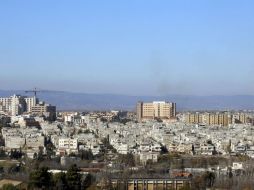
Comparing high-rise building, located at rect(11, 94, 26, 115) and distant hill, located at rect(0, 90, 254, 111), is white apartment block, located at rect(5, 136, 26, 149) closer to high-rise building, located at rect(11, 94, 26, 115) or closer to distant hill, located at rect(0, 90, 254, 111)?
high-rise building, located at rect(11, 94, 26, 115)

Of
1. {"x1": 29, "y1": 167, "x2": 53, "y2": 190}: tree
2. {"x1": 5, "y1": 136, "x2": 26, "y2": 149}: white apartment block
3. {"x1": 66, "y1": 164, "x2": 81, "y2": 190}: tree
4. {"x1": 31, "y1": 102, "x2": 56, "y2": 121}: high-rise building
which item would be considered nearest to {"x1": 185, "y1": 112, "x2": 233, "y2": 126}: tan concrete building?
{"x1": 31, "y1": 102, "x2": 56, "y2": 121}: high-rise building

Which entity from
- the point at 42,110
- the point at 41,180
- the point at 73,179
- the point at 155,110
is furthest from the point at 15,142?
the point at 155,110

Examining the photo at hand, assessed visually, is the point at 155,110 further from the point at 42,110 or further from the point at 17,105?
the point at 17,105

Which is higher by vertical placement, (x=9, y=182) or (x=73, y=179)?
(x=73, y=179)

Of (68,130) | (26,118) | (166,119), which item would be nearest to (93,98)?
(166,119)

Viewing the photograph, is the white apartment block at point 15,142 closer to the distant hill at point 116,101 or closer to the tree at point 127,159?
the tree at point 127,159
